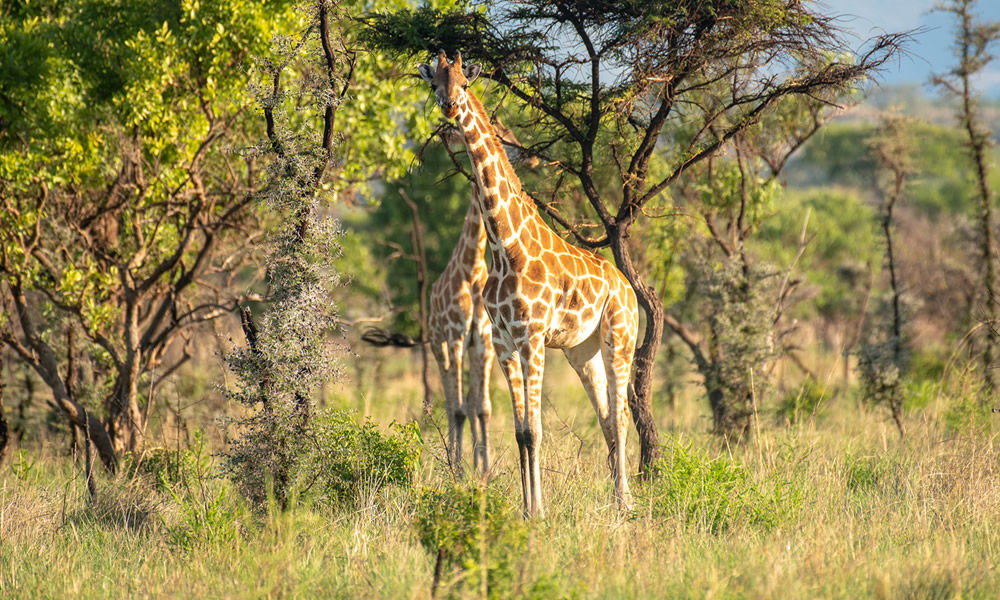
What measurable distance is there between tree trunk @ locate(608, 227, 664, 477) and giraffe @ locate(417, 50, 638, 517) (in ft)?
1.16

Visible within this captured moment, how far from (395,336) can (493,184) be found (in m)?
3.97

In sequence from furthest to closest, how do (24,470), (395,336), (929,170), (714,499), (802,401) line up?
(929,170)
(802,401)
(395,336)
(24,470)
(714,499)

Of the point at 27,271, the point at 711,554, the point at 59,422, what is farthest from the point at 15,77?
the point at 711,554

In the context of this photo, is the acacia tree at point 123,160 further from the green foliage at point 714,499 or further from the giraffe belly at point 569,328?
the green foliage at point 714,499

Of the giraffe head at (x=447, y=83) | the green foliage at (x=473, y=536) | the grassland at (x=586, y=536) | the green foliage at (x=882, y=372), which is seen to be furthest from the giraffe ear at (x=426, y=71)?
the green foliage at (x=882, y=372)

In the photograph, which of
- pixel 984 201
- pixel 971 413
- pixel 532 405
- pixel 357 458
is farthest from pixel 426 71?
pixel 984 201

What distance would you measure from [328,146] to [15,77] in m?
3.47

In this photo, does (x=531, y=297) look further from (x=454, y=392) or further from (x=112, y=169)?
(x=112, y=169)

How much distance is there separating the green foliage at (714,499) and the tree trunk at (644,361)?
31.3 inches

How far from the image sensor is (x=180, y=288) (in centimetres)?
922

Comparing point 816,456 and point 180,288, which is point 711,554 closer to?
point 816,456

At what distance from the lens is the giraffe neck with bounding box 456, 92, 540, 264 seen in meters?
6.76

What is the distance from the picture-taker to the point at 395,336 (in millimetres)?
10398

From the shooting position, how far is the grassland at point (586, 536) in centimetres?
501
